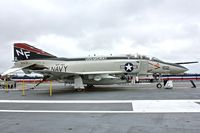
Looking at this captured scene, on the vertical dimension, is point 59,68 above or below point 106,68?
above

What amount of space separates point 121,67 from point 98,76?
206cm

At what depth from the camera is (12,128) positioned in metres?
5.59

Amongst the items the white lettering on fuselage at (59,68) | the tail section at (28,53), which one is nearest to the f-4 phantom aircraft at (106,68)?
the white lettering on fuselage at (59,68)

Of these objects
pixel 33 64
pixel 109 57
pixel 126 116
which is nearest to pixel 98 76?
pixel 109 57

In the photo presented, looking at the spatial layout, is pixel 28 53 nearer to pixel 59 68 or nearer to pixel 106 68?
pixel 59 68

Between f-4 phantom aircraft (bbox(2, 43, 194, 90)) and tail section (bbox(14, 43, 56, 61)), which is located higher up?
tail section (bbox(14, 43, 56, 61))

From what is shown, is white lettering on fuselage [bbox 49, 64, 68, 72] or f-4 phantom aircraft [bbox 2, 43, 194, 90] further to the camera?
white lettering on fuselage [bbox 49, 64, 68, 72]

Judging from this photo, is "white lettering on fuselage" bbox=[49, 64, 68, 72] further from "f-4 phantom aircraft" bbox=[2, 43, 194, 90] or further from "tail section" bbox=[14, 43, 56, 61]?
"tail section" bbox=[14, 43, 56, 61]

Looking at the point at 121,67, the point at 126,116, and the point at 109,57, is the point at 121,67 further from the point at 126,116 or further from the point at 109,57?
the point at 126,116

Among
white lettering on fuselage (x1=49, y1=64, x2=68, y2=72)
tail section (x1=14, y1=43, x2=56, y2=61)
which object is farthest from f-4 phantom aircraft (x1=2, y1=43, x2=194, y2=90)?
tail section (x1=14, y1=43, x2=56, y2=61)

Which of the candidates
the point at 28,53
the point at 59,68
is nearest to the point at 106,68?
the point at 59,68

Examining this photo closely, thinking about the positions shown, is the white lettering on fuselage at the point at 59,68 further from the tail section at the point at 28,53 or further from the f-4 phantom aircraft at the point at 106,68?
the tail section at the point at 28,53

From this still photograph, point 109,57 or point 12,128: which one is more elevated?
point 109,57

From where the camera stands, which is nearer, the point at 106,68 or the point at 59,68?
the point at 106,68
